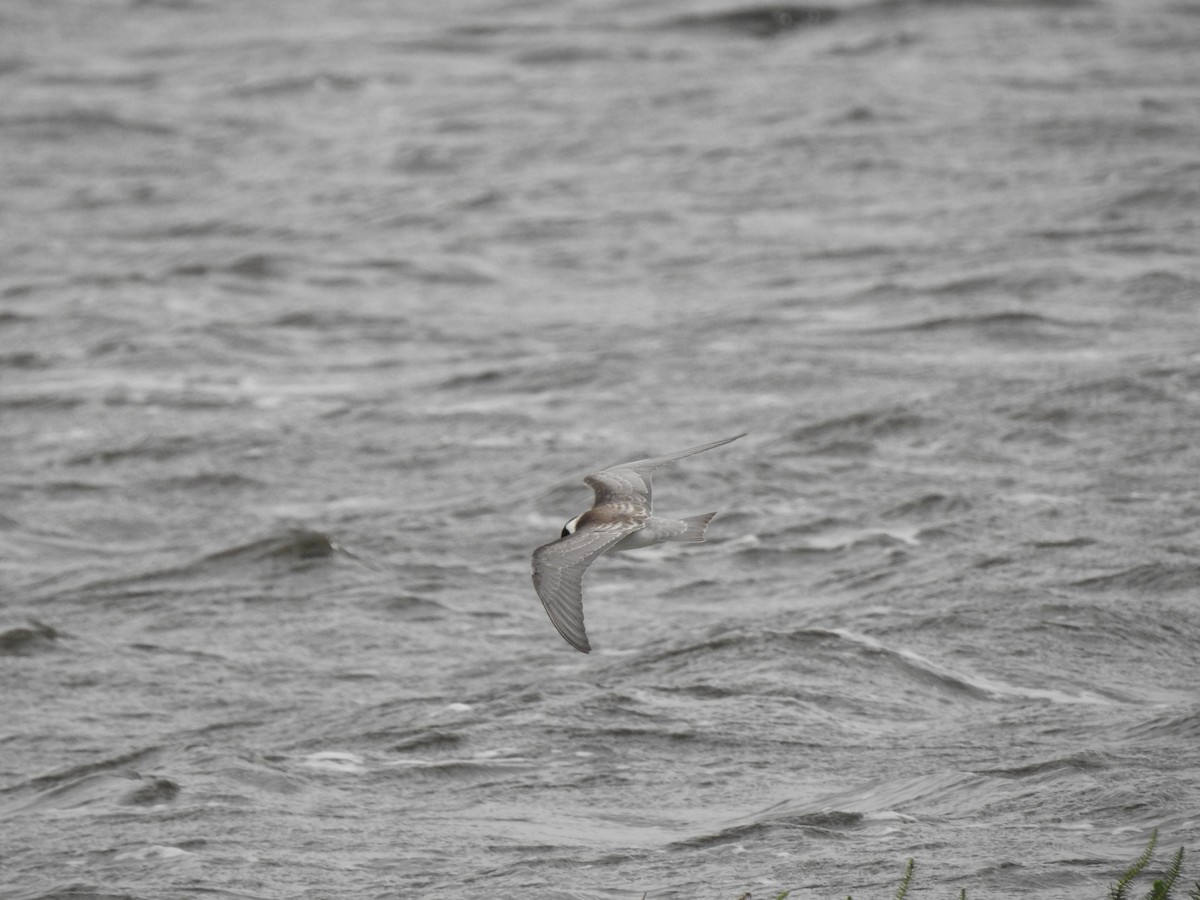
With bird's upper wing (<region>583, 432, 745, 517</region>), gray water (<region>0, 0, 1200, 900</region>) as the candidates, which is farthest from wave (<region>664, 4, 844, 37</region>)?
bird's upper wing (<region>583, 432, 745, 517</region>)

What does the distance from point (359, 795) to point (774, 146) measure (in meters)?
11.8

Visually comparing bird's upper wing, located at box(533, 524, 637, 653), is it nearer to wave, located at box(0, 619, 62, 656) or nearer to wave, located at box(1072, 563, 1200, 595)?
wave, located at box(1072, 563, 1200, 595)

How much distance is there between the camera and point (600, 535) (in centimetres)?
739

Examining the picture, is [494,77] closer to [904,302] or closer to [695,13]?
[695,13]

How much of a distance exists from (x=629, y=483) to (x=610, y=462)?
340 centimetres

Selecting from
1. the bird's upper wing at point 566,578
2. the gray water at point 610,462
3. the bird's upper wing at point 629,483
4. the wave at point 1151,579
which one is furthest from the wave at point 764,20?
the bird's upper wing at point 566,578

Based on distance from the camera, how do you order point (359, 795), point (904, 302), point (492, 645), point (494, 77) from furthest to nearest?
1. point (494, 77)
2. point (904, 302)
3. point (492, 645)
4. point (359, 795)

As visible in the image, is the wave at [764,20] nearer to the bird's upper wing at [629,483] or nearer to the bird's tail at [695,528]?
the bird's upper wing at [629,483]

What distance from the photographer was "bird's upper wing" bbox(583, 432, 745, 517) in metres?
7.85

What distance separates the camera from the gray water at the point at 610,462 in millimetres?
7434

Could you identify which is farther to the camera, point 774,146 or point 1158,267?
point 774,146

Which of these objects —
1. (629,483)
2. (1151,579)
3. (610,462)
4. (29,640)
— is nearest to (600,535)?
(629,483)

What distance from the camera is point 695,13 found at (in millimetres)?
23609

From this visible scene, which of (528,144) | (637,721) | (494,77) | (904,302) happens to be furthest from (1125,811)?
(494,77)
